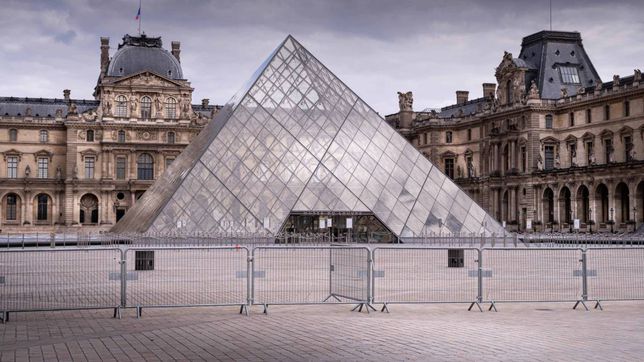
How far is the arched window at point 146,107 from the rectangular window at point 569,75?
33.0 metres

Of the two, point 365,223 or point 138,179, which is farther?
point 138,179

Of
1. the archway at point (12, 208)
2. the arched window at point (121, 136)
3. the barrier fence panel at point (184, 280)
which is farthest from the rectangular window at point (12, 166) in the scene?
the barrier fence panel at point (184, 280)

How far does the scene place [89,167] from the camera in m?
73.3

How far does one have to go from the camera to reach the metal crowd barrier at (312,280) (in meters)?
13.5

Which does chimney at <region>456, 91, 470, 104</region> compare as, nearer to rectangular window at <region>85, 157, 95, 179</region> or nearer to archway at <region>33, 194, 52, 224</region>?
rectangular window at <region>85, 157, 95, 179</region>

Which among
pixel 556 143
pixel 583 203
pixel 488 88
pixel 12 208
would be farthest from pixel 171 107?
pixel 583 203

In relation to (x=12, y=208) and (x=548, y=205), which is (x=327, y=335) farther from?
(x=12, y=208)

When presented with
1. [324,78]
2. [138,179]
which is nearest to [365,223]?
[324,78]

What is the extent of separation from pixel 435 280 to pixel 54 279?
584 centimetres

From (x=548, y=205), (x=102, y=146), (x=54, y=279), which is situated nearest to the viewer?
(x=54, y=279)

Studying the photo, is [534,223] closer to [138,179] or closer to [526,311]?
[138,179]

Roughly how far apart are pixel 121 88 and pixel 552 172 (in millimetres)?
35050

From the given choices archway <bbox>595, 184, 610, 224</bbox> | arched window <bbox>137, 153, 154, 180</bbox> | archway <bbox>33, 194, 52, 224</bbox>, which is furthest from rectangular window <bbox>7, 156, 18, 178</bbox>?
archway <bbox>595, 184, 610, 224</bbox>

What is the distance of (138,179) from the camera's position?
7381cm
